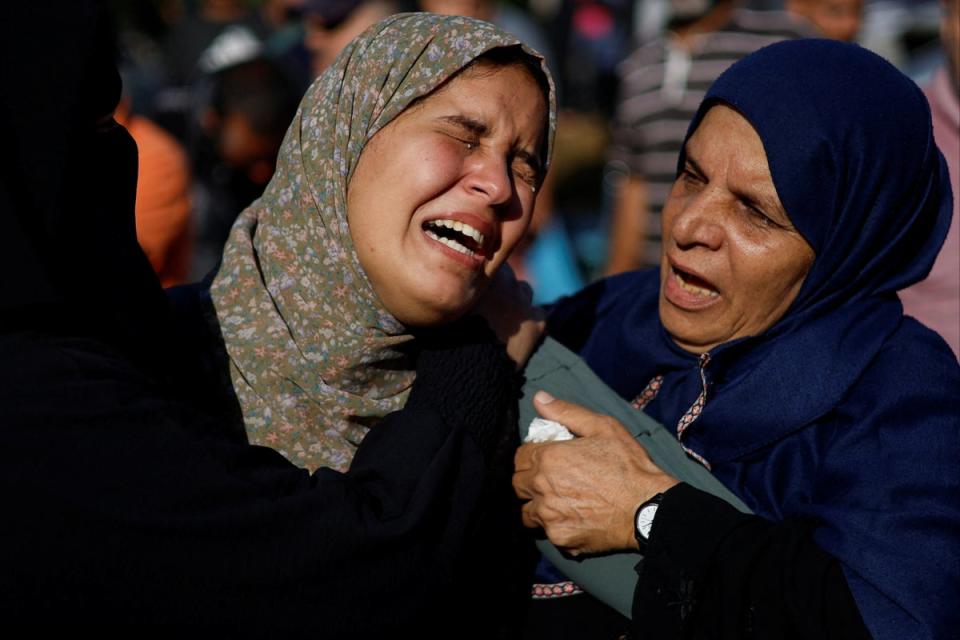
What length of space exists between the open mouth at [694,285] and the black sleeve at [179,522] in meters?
0.80

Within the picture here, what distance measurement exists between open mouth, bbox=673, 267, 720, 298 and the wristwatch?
1.63 ft

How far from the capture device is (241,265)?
2221 mm

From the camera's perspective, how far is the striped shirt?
185 inches

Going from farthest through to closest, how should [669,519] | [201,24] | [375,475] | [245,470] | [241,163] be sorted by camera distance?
1. [201,24]
2. [241,163]
3. [669,519]
4. [375,475]
5. [245,470]

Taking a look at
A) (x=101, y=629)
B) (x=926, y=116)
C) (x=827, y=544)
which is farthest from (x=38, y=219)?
(x=926, y=116)

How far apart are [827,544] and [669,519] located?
289mm

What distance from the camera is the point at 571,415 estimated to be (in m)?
2.26

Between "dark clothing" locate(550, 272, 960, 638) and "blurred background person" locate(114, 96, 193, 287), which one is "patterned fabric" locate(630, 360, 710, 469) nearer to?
"dark clothing" locate(550, 272, 960, 638)

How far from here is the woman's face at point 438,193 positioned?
204cm

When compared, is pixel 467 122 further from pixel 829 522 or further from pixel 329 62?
pixel 329 62

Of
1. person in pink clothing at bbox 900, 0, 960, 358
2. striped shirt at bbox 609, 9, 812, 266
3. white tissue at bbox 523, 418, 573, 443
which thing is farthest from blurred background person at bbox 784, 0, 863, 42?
white tissue at bbox 523, 418, 573, 443

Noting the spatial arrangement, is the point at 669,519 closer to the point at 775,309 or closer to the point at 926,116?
the point at 775,309

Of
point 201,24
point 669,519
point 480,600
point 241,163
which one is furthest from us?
point 201,24

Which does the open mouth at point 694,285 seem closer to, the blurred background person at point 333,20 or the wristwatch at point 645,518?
the wristwatch at point 645,518
